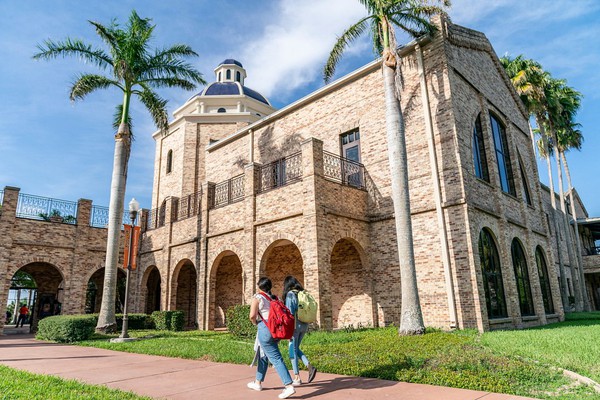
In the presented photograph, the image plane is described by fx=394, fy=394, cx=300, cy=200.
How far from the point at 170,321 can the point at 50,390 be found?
11.7m

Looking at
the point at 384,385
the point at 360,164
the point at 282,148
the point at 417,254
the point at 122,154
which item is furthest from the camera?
the point at 282,148

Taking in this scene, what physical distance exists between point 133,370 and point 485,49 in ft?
59.0

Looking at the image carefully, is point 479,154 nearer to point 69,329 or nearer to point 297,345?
point 297,345

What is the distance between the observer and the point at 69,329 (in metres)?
13.1

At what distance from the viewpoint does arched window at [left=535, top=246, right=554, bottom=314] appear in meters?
17.5

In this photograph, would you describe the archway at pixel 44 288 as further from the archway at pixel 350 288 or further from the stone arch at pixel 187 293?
the archway at pixel 350 288

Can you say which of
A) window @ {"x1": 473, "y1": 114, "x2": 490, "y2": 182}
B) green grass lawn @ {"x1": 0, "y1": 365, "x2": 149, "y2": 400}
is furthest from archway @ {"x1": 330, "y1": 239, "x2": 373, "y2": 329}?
green grass lawn @ {"x1": 0, "y1": 365, "x2": 149, "y2": 400}

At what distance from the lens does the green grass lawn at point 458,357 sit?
18.5ft

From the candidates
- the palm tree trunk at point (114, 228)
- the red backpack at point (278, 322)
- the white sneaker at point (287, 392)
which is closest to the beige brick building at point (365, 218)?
the palm tree trunk at point (114, 228)

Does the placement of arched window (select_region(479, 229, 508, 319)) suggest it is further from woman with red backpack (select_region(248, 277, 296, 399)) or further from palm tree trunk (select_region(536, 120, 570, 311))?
palm tree trunk (select_region(536, 120, 570, 311))

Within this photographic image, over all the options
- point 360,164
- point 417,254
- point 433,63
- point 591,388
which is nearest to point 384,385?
point 591,388

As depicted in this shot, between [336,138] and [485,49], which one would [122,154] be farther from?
[485,49]

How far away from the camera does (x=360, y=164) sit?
1541 centimetres

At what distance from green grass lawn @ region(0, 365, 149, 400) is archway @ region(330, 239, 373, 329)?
9.57 meters
